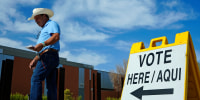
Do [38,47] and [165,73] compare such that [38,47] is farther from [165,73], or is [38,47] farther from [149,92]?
[165,73]

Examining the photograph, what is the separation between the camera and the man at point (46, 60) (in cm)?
351

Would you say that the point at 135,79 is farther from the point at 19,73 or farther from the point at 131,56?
the point at 19,73

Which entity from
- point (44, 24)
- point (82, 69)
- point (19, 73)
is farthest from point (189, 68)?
point (82, 69)

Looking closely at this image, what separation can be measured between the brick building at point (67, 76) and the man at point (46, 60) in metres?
5.10

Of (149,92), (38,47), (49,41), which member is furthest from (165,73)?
(38,47)

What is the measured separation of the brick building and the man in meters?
5.10

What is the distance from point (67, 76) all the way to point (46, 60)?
18275 mm

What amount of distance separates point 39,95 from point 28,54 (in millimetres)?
16126

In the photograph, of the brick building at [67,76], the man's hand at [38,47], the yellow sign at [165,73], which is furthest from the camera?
the brick building at [67,76]

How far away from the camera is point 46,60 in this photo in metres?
3.54

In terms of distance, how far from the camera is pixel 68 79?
70.8 ft

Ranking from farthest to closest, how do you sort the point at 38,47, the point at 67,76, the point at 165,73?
1. the point at 67,76
2. the point at 38,47
3. the point at 165,73

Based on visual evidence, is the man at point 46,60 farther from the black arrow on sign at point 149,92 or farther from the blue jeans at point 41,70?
the black arrow on sign at point 149,92

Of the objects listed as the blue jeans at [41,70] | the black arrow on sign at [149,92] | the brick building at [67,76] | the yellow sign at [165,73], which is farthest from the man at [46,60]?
the brick building at [67,76]
